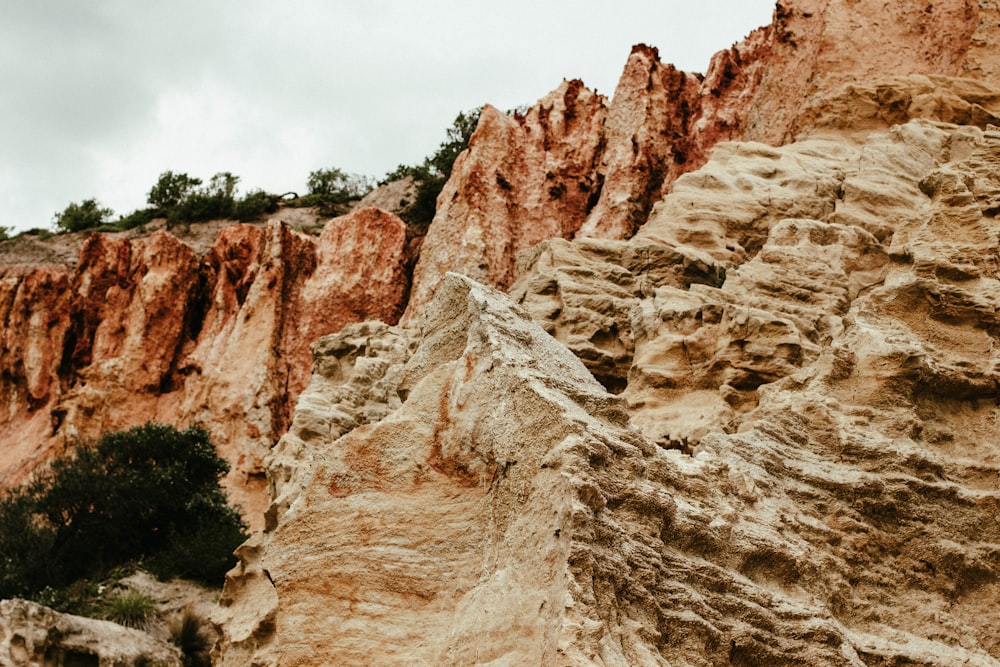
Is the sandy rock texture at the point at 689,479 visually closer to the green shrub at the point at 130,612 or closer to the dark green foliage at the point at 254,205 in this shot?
the green shrub at the point at 130,612

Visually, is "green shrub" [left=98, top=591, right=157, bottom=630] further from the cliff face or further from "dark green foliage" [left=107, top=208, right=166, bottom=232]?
"dark green foliage" [left=107, top=208, right=166, bottom=232]

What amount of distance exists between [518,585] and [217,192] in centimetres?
4042

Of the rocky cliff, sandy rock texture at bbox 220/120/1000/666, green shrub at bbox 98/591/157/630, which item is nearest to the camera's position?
sandy rock texture at bbox 220/120/1000/666

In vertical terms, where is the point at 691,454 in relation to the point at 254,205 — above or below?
below

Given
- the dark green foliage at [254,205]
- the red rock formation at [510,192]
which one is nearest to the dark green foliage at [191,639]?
the red rock formation at [510,192]

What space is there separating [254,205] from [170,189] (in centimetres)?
667

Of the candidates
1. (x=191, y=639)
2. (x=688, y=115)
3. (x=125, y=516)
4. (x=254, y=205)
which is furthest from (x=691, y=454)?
(x=254, y=205)

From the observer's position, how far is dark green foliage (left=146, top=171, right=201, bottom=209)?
155ft

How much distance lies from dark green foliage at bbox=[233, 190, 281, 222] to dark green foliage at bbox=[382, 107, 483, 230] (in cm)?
675

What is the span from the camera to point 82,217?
154ft

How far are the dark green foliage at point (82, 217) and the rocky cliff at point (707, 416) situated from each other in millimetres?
28113

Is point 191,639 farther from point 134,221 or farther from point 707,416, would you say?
point 134,221

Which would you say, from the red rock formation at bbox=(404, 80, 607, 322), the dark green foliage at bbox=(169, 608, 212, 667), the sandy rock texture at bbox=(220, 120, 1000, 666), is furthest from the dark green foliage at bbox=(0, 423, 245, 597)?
the sandy rock texture at bbox=(220, 120, 1000, 666)

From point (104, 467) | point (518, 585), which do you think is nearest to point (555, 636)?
point (518, 585)
